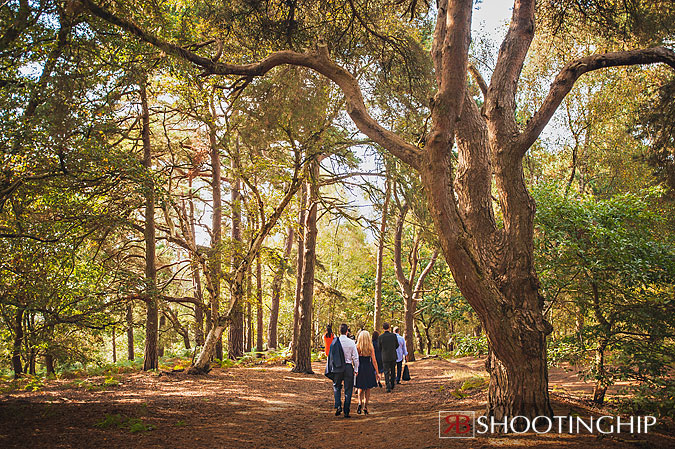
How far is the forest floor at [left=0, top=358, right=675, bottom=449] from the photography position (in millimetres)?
5195

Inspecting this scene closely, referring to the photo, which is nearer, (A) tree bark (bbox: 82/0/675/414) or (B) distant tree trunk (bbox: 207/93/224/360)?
(A) tree bark (bbox: 82/0/675/414)

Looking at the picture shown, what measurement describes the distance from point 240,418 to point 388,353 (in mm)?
4677

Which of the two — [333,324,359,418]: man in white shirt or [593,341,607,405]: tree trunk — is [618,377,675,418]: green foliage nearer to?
[593,341,607,405]: tree trunk

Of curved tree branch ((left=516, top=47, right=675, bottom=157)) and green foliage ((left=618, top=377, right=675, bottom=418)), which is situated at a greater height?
curved tree branch ((left=516, top=47, right=675, bottom=157))

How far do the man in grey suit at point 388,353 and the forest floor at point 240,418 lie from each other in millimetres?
361

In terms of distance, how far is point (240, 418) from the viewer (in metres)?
7.76

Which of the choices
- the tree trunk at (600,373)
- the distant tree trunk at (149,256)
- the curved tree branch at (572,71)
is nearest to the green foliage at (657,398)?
the tree trunk at (600,373)

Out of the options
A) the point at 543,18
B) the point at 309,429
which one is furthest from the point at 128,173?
the point at 543,18

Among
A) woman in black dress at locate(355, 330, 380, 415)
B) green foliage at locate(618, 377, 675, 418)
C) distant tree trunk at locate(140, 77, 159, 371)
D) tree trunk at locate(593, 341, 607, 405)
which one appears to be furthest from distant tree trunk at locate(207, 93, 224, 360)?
green foliage at locate(618, 377, 675, 418)

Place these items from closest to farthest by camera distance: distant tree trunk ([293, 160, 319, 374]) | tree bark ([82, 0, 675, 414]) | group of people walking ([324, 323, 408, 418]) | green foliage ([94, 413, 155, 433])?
tree bark ([82, 0, 675, 414])
green foliage ([94, 413, 155, 433])
group of people walking ([324, 323, 408, 418])
distant tree trunk ([293, 160, 319, 374])

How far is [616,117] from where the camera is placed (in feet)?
53.8

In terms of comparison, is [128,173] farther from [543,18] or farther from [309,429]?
[543,18]

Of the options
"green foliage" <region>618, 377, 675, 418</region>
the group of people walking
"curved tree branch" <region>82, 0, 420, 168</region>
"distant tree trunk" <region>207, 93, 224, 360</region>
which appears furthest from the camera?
"distant tree trunk" <region>207, 93, 224, 360</region>

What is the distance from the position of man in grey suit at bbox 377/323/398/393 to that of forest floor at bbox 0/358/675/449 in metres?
0.36
